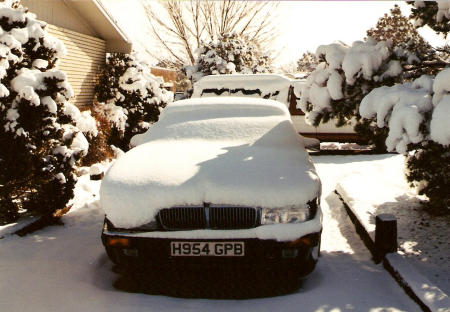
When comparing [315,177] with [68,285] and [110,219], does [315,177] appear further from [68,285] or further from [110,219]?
[68,285]

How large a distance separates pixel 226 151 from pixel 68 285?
76.5 inches

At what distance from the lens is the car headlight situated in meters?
3.90

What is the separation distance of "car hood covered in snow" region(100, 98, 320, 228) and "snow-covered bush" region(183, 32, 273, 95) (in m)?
13.3

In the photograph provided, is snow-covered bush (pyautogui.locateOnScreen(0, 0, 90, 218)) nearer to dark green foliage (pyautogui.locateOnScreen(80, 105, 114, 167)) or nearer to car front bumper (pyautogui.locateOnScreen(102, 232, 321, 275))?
car front bumper (pyautogui.locateOnScreen(102, 232, 321, 275))

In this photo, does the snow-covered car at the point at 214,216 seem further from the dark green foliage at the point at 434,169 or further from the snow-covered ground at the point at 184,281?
the dark green foliage at the point at 434,169

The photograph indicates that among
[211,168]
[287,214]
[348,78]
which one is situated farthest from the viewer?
[348,78]

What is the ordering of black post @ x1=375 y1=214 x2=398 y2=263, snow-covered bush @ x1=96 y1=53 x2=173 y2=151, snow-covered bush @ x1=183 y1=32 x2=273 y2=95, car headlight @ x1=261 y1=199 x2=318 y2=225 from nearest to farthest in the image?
car headlight @ x1=261 y1=199 x2=318 y2=225 → black post @ x1=375 y1=214 x2=398 y2=263 → snow-covered bush @ x1=96 y1=53 x2=173 y2=151 → snow-covered bush @ x1=183 y1=32 x2=273 y2=95

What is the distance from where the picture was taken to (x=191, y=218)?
3.88 meters

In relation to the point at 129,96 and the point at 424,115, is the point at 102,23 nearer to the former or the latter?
the point at 129,96

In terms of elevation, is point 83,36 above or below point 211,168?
above

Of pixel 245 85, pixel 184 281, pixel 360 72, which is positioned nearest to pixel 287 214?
pixel 184 281

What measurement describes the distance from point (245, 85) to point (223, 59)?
6.27 meters

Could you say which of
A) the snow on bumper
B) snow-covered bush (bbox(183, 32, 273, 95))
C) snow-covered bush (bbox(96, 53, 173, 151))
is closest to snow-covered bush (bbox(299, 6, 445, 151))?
the snow on bumper

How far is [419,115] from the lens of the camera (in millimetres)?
4199
